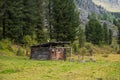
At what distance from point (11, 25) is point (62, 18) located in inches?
497

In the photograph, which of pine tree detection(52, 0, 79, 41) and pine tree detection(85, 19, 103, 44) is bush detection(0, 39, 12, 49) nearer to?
pine tree detection(52, 0, 79, 41)

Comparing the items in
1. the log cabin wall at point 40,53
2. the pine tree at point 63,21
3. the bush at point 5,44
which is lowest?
the log cabin wall at point 40,53

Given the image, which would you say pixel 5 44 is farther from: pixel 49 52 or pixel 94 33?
pixel 94 33

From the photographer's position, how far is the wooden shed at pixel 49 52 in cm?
5488

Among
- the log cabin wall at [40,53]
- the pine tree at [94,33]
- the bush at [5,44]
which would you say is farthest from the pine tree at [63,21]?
the pine tree at [94,33]

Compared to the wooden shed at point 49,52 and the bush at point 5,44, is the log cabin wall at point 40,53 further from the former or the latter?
the bush at point 5,44

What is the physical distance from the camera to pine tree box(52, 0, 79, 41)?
7569 centimetres

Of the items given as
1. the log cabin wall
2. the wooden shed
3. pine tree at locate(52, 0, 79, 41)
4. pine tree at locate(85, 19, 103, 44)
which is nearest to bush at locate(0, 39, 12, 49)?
the log cabin wall

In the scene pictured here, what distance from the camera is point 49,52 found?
180 ft

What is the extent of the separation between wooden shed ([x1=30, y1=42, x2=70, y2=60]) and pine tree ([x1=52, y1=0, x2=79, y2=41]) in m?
19.5

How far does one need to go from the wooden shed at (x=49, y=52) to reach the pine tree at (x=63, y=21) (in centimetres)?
1946

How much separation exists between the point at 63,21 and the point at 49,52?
22.4m

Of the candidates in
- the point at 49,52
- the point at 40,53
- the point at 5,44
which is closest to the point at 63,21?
the point at 5,44

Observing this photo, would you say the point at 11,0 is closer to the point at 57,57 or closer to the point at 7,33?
the point at 7,33
